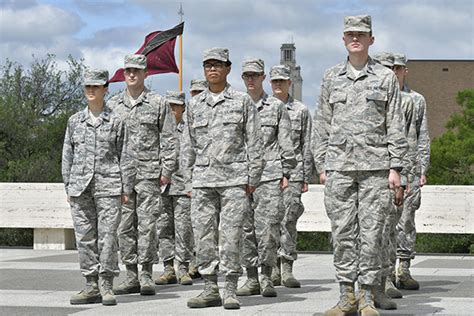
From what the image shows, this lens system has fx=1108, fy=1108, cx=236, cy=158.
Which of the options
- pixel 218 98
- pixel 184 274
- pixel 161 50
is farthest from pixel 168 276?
pixel 161 50

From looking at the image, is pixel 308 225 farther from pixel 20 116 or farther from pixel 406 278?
pixel 20 116

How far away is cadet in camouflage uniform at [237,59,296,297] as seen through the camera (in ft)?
38.4

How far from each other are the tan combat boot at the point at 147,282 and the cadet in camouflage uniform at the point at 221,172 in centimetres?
145

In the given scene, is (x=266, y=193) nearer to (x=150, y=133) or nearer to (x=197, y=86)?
(x=150, y=133)

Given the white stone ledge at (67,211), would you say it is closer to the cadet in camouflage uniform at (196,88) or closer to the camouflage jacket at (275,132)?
the cadet in camouflage uniform at (196,88)

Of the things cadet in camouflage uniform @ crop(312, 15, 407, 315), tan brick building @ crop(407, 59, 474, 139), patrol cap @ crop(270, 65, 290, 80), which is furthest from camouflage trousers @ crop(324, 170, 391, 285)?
tan brick building @ crop(407, 59, 474, 139)

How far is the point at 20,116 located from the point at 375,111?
42351 mm

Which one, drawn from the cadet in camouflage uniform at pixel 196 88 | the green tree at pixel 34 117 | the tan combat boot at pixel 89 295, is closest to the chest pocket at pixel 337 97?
the tan combat boot at pixel 89 295

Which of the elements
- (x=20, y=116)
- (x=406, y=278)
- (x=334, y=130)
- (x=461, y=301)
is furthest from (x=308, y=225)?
(x=20, y=116)

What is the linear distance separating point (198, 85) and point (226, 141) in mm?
3828

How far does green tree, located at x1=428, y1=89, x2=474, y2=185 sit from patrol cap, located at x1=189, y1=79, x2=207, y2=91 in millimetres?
54879

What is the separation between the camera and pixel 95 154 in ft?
36.0

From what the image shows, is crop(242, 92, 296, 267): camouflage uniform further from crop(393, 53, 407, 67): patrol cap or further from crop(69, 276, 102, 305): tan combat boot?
crop(69, 276, 102, 305): tan combat boot

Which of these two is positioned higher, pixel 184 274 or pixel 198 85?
pixel 198 85
